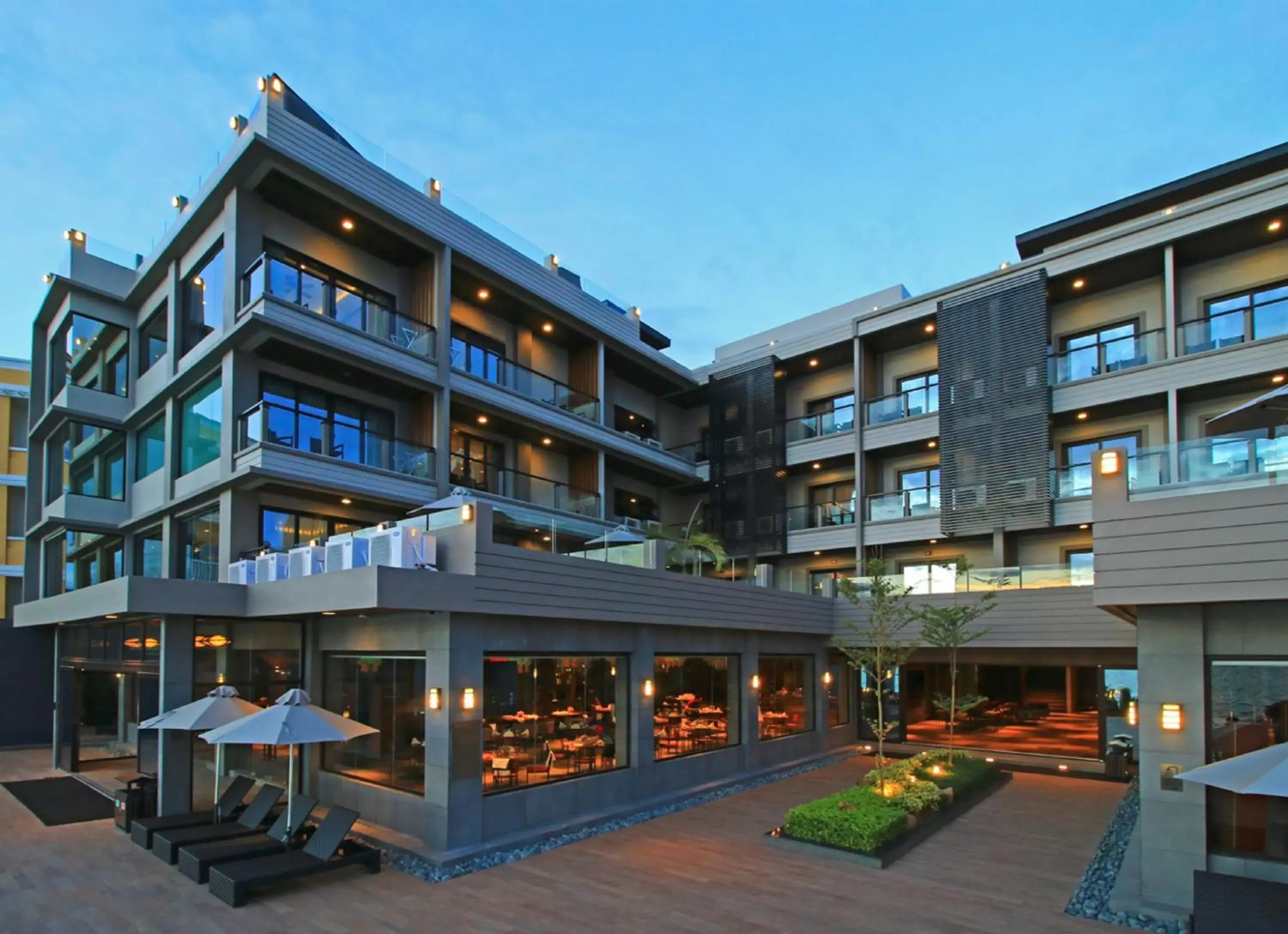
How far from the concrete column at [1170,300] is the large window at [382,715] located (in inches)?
745

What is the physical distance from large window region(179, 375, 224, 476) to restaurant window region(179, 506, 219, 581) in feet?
3.76

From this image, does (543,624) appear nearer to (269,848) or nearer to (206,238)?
(269,848)

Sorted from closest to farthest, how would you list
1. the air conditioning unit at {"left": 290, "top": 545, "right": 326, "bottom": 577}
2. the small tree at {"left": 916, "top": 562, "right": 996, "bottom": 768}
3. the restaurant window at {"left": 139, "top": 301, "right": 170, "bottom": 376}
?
the air conditioning unit at {"left": 290, "top": 545, "right": 326, "bottom": 577} → the small tree at {"left": 916, "top": 562, "right": 996, "bottom": 768} → the restaurant window at {"left": 139, "top": 301, "right": 170, "bottom": 376}

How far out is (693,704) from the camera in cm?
1633

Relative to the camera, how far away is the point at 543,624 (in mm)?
12891

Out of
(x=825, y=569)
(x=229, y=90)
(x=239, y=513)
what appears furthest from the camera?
(x=229, y=90)

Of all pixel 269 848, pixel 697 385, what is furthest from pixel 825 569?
pixel 269 848

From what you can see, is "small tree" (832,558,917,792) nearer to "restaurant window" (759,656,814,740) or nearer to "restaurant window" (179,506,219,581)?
"restaurant window" (759,656,814,740)

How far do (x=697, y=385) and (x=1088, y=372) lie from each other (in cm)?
1253

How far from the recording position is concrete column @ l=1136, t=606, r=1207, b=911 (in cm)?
859

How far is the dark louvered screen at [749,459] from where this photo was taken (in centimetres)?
2656

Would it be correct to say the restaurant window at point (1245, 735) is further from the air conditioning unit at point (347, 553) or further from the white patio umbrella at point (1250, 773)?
the air conditioning unit at point (347, 553)

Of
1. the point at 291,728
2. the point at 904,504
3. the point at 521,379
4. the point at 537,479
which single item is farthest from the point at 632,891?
the point at 904,504

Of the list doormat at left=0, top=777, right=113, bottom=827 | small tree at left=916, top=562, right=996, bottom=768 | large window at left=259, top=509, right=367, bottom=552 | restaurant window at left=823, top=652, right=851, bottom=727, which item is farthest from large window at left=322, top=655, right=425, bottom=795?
restaurant window at left=823, top=652, right=851, bottom=727
